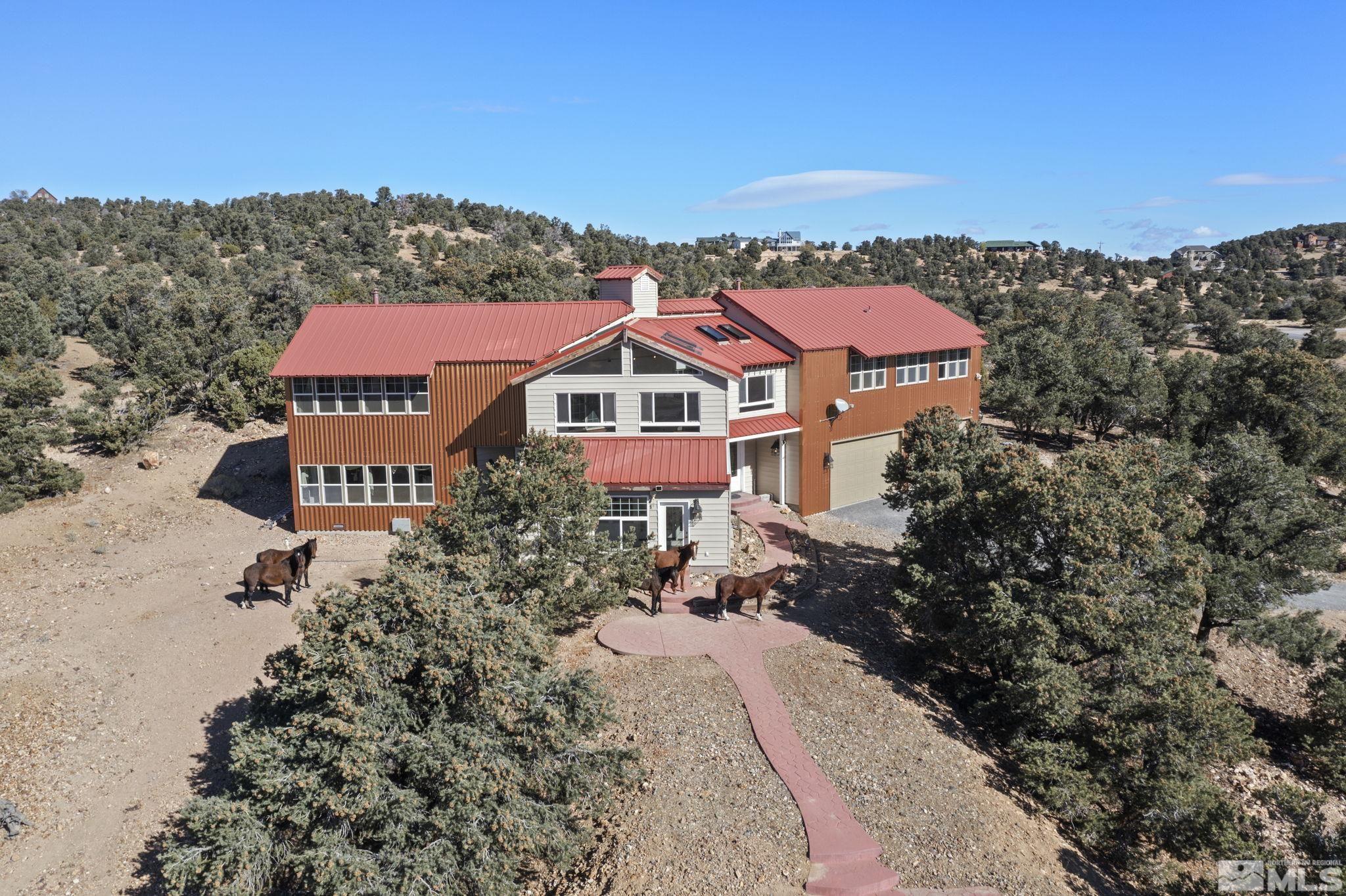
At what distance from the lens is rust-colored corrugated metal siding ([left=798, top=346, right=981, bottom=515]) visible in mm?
24641

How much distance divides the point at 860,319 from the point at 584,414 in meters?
11.8

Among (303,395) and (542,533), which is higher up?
(303,395)

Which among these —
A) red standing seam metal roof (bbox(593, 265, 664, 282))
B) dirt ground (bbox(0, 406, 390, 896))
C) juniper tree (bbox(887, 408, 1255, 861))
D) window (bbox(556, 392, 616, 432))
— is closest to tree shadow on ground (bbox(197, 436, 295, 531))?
dirt ground (bbox(0, 406, 390, 896))

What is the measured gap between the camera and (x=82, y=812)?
11.7 m

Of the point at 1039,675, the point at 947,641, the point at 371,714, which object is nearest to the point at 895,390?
the point at 947,641

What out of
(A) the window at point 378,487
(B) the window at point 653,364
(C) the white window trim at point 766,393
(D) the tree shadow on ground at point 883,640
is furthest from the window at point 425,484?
(D) the tree shadow on ground at point 883,640

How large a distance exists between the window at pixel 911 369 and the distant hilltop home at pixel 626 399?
0.26 ft

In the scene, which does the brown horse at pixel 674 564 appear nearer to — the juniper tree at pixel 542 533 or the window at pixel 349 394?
the juniper tree at pixel 542 533

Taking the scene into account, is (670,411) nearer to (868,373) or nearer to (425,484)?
(425,484)

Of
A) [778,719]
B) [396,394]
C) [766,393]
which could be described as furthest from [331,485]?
[778,719]

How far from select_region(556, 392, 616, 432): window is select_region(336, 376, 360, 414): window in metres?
6.70

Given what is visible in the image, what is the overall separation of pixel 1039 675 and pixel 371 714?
32.7 feet

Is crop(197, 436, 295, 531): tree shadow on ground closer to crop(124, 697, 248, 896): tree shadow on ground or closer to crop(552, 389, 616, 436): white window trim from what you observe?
crop(552, 389, 616, 436): white window trim

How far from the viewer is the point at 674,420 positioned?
66.8ft
